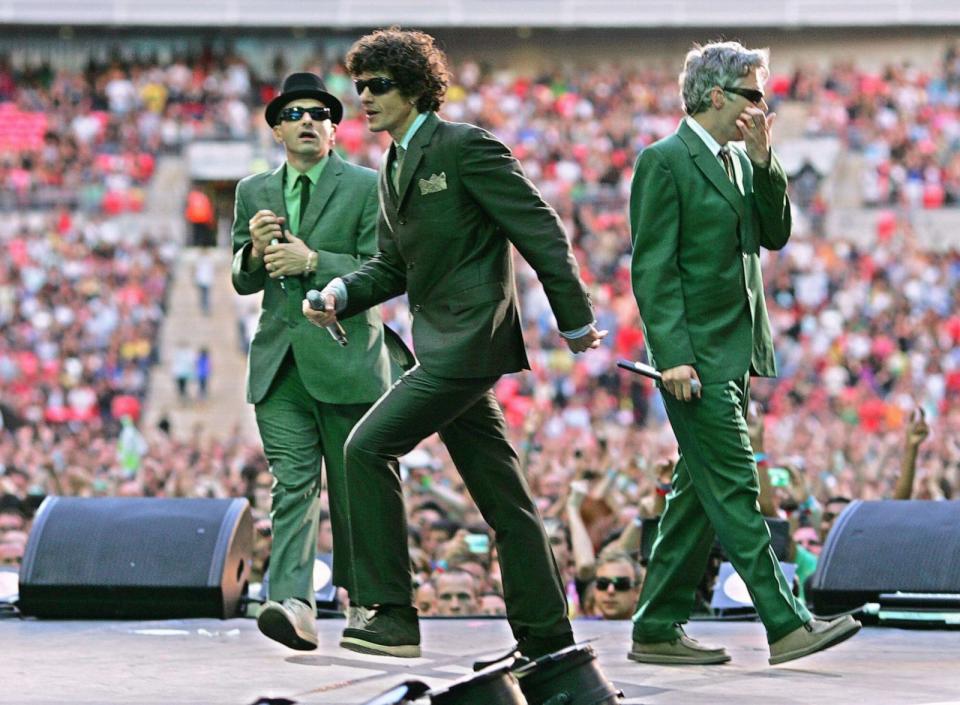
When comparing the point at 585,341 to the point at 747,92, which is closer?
the point at 585,341

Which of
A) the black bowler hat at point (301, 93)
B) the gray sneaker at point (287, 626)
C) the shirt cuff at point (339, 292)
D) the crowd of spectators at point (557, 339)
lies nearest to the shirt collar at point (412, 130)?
the shirt cuff at point (339, 292)

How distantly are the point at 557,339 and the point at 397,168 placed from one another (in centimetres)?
1972

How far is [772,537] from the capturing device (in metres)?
8.03

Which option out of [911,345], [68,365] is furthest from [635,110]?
[68,365]

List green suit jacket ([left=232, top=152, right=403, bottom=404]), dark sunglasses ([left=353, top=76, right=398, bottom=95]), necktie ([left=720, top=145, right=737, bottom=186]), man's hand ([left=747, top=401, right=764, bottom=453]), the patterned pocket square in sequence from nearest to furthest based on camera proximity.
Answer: the patterned pocket square → dark sunglasses ([left=353, top=76, right=398, bottom=95]) → necktie ([left=720, top=145, right=737, bottom=186]) → green suit jacket ([left=232, top=152, right=403, bottom=404]) → man's hand ([left=747, top=401, right=764, bottom=453])

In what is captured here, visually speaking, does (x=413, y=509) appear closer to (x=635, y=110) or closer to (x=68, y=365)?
(x=68, y=365)

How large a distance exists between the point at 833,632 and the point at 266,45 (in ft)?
112

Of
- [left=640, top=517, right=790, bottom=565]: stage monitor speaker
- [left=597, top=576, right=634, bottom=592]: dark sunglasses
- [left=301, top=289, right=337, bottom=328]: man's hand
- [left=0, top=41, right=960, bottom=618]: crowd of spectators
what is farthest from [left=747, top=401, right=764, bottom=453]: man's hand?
[left=301, top=289, right=337, bottom=328]: man's hand

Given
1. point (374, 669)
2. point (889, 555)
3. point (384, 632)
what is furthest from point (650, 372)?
point (889, 555)

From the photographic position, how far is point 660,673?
235 inches

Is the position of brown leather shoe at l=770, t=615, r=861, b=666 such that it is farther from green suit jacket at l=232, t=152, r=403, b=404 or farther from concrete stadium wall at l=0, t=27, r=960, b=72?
concrete stadium wall at l=0, t=27, r=960, b=72

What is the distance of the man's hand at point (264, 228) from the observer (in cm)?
665

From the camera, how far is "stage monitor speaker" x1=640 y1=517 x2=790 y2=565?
790 centimetres

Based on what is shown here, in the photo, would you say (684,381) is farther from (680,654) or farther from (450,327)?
(680,654)
